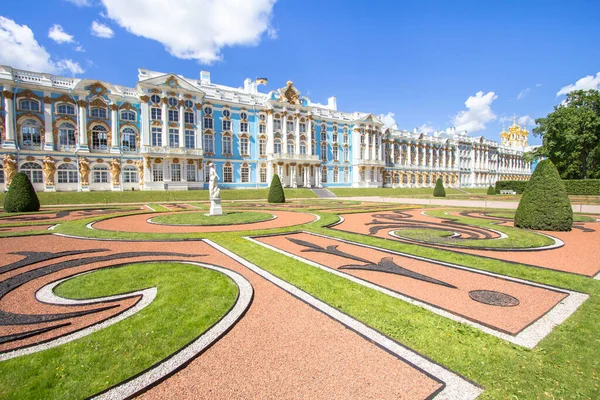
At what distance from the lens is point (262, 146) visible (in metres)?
45.1

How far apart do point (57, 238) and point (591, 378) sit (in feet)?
42.8

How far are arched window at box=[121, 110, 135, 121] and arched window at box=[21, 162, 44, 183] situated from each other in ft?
33.3

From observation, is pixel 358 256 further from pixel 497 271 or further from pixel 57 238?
pixel 57 238

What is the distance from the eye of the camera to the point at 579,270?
648 centimetres

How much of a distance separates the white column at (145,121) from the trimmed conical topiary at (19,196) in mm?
18746

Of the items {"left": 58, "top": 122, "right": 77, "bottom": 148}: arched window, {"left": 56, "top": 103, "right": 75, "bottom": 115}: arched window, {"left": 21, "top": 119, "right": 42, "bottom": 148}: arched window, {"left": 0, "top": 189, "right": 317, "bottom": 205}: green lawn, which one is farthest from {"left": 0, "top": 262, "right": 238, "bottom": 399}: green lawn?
{"left": 56, "top": 103, "right": 75, "bottom": 115}: arched window

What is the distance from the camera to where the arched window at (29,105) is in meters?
30.9

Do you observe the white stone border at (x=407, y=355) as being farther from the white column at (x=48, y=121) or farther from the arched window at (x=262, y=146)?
the arched window at (x=262, y=146)

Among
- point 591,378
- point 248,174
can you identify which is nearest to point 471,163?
point 248,174

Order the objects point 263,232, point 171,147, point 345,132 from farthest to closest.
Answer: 1. point 345,132
2. point 171,147
3. point 263,232

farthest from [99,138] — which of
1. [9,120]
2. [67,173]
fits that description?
[9,120]

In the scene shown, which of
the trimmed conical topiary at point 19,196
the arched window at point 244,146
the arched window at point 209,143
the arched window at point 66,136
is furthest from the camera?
the arched window at point 244,146

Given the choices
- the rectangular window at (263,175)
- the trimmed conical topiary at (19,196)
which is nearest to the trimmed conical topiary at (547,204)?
the trimmed conical topiary at (19,196)

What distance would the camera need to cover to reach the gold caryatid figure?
151ft
